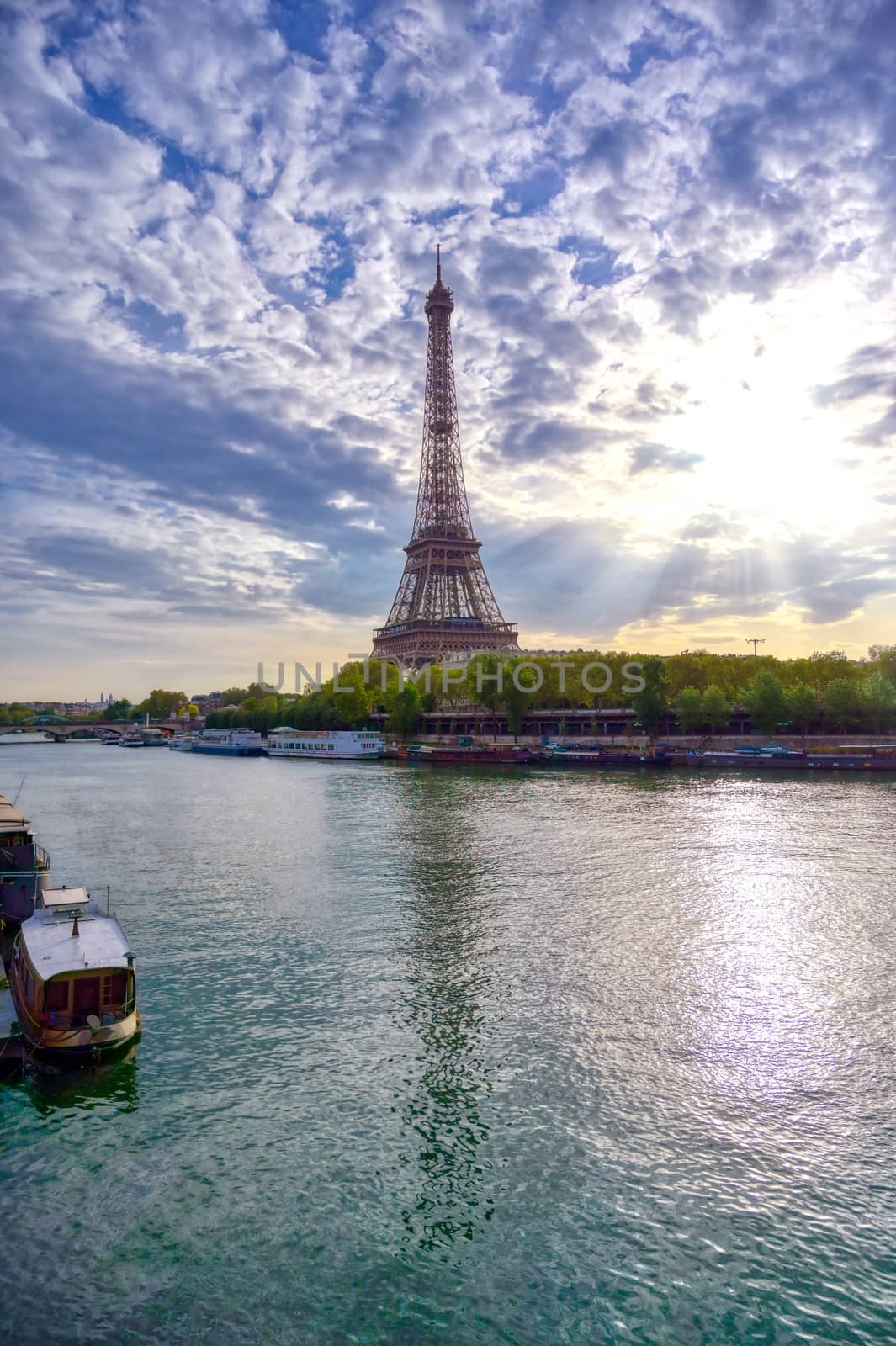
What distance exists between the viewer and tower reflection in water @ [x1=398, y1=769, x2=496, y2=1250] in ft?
36.8

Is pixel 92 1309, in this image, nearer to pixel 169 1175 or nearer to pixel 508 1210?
pixel 169 1175

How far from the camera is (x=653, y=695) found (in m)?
87.8

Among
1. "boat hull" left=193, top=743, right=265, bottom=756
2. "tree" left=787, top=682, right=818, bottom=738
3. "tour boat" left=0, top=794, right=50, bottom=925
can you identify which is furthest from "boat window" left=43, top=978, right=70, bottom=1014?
"boat hull" left=193, top=743, right=265, bottom=756

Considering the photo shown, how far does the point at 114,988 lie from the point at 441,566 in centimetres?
11276

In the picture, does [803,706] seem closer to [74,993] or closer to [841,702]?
[841,702]

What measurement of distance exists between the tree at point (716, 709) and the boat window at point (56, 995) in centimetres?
7894

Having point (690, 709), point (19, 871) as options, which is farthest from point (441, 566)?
point (19, 871)

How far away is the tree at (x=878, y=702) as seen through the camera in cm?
7975

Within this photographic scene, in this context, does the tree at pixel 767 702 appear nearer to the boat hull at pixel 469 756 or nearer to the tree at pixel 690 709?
the tree at pixel 690 709

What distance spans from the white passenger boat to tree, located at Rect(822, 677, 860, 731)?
4605 centimetres

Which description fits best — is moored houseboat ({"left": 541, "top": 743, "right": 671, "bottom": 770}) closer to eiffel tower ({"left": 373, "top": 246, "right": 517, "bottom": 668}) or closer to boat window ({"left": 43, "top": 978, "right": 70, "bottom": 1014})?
eiffel tower ({"left": 373, "top": 246, "right": 517, "bottom": 668})

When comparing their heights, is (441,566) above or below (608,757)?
above

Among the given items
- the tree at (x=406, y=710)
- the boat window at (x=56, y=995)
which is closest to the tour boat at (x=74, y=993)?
the boat window at (x=56, y=995)

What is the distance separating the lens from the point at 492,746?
9225 centimetres
